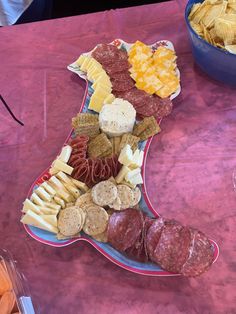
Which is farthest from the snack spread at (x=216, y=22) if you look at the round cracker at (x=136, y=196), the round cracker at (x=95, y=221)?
the round cracker at (x=95, y=221)

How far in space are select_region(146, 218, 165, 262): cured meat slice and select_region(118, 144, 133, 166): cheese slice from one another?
0.18 meters

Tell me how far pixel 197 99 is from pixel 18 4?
86cm

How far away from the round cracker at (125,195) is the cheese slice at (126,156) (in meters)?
0.06

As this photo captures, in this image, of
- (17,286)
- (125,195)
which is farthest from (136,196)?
(17,286)

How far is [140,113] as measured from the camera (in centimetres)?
113

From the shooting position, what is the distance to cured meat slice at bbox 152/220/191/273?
83cm

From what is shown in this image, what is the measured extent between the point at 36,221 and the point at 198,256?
1.23 ft

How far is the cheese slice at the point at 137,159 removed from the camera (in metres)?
0.99

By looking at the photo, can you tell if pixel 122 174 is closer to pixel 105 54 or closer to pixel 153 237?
pixel 153 237

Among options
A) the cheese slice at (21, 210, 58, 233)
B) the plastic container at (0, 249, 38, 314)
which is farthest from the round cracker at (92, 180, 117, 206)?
the plastic container at (0, 249, 38, 314)

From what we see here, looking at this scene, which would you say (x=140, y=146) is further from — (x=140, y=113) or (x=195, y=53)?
(x=195, y=53)

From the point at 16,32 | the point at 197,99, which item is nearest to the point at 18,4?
the point at 16,32

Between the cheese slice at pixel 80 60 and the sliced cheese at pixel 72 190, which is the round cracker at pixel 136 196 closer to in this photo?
the sliced cheese at pixel 72 190

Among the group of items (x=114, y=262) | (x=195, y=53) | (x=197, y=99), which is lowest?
(x=114, y=262)
